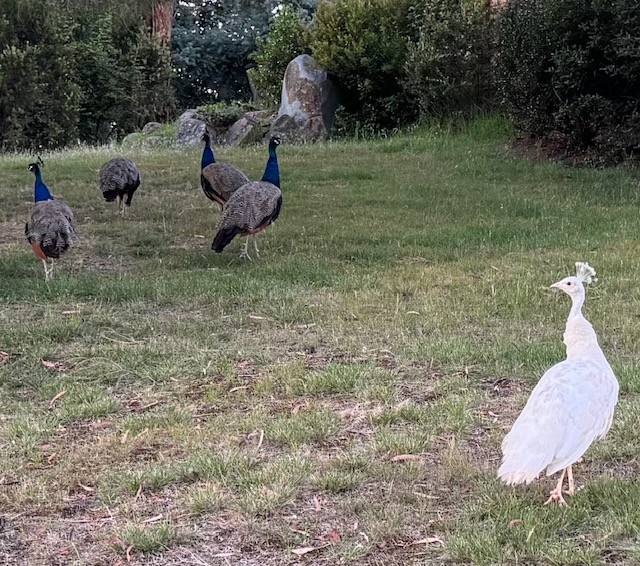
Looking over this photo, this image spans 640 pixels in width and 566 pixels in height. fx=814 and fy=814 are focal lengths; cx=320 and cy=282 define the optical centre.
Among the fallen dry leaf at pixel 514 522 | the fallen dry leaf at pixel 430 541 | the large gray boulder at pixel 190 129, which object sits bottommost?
the fallen dry leaf at pixel 430 541

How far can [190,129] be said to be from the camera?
17.1 meters

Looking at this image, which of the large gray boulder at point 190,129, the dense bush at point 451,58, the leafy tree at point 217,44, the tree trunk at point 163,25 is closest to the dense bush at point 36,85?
the large gray boulder at point 190,129

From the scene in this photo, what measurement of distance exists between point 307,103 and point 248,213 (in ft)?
32.3

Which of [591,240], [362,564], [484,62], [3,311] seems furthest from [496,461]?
[484,62]

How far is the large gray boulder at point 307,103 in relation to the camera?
15.9 m

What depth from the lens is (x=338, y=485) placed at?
9.95ft

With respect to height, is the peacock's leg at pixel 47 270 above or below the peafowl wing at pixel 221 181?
below

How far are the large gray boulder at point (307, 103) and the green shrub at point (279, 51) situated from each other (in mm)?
1286

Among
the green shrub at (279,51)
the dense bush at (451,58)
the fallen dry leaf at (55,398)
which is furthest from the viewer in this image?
the green shrub at (279,51)

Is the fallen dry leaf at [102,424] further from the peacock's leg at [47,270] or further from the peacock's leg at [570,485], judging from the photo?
the peacock's leg at [47,270]

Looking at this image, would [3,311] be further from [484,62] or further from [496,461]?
[484,62]

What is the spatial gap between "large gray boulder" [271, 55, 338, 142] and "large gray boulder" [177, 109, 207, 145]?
1798 millimetres

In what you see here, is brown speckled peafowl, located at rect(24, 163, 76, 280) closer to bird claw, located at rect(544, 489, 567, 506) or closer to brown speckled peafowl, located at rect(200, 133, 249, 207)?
brown speckled peafowl, located at rect(200, 133, 249, 207)

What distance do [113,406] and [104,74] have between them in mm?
19180
